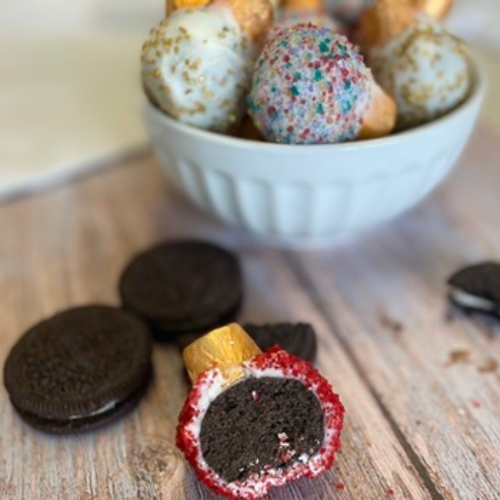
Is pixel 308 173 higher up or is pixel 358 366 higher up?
pixel 308 173

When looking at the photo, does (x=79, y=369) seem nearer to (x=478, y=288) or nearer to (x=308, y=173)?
(x=308, y=173)

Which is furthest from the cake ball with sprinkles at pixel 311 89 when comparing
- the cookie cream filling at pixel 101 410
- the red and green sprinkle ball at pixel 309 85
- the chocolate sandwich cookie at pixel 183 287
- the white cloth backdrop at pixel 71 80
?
the white cloth backdrop at pixel 71 80

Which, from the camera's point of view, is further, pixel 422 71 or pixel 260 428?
pixel 422 71

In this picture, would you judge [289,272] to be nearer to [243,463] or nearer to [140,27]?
[243,463]

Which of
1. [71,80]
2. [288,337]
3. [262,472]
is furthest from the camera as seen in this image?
[71,80]

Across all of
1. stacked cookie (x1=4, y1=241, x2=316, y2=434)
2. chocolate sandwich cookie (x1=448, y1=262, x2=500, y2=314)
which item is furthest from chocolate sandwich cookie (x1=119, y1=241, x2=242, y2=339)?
chocolate sandwich cookie (x1=448, y1=262, x2=500, y2=314)

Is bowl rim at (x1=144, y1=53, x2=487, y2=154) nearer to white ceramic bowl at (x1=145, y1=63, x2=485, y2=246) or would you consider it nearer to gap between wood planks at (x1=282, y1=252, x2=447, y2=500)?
white ceramic bowl at (x1=145, y1=63, x2=485, y2=246)

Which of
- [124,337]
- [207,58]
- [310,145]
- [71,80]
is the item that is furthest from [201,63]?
[71,80]
